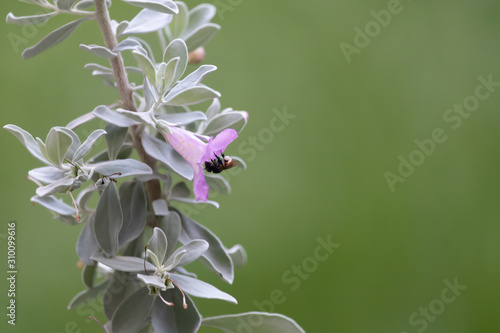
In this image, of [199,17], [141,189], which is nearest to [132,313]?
[141,189]

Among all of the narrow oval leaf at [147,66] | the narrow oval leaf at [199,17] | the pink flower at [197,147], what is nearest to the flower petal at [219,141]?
the pink flower at [197,147]

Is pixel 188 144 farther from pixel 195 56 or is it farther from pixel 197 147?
pixel 195 56

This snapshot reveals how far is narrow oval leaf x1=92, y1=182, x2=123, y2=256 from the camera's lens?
2.31 feet

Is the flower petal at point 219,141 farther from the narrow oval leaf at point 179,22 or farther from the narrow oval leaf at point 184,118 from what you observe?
the narrow oval leaf at point 179,22

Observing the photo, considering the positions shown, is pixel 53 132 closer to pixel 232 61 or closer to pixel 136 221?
pixel 136 221

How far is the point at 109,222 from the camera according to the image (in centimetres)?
71

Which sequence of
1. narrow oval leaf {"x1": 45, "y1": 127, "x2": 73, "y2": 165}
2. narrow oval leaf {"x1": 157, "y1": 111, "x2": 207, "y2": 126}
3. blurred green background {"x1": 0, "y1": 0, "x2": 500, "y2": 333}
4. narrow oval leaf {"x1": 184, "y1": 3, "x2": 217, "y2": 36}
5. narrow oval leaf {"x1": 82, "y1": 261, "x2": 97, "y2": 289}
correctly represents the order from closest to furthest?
1. narrow oval leaf {"x1": 45, "y1": 127, "x2": 73, "y2": 165}
2. narrow oval leaf {"x1": 157, "y1": 111, "x2": 207, "y2": 126}
3. narrow oval leaf {"x1": 82, "y1": 261, "x2": 97, "y2": 289}
4. narrow oval leaf {"x1": 184, "y1": 3, "x2": 217, "y2": 36}
5. blurred green background {"x1": 0, "y1": 0, "x2": 500, "y2": 333}

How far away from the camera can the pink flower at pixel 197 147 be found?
683mm

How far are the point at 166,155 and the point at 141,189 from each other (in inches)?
3.0

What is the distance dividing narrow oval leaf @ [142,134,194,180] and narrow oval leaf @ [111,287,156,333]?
17 cm

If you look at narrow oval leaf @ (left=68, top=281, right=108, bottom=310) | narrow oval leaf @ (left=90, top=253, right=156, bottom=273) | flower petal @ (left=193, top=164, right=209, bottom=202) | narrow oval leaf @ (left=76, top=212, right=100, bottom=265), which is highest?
flower petal @ (left=193, top=164, right=209, bottom=202)

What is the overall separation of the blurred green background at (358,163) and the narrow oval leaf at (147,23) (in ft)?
3.06

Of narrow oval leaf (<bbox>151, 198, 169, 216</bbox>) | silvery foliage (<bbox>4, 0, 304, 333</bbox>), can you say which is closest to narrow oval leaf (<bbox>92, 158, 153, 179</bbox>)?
silvery foliage (<bbox>4, 0, 304, 333</bbox>)

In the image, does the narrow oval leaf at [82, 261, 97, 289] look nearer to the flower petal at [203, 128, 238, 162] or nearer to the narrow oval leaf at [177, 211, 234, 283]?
the narrow oval leaf at [177, 211, 234, 283]
